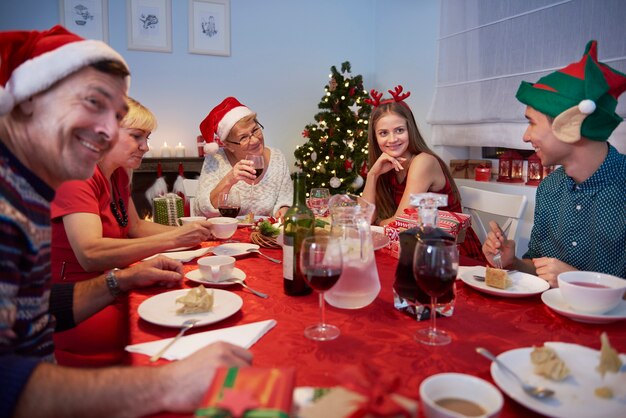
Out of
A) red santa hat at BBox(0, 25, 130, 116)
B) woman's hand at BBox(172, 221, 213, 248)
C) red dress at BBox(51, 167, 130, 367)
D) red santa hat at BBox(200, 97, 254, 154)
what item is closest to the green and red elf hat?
woman's hand at BBox(172, 221, 213, 248)

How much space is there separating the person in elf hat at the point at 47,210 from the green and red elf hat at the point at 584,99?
1433 mm

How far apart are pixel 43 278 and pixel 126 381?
39cm

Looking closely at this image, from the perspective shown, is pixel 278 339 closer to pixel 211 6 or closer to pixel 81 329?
pixel 81 329

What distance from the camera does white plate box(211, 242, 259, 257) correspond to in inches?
69.2

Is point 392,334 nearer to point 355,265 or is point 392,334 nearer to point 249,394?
point 355,265

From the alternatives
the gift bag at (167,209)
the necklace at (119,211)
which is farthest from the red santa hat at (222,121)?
the necklace at (119,211)

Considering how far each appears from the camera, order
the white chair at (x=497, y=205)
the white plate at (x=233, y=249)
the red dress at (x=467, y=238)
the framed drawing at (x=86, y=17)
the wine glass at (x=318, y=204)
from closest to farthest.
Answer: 1. the white plate at (x=233, y=249)
2. the wine glass at (x=318, y=204)
3. the white chair at (x=497, y=205)
4. the red dress at (x=467, y=238)
5. the framed drawing at (x=86, y=17)

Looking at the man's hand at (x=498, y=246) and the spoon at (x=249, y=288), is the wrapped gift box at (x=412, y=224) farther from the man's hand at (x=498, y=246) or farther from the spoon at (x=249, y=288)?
the spoon at (x=249, y=288)

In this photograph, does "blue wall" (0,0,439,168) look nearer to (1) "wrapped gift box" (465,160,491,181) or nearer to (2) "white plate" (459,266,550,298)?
(1) "wrapped gift box" (465,160,491,181)

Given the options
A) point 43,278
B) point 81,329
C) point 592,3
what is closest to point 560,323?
point 43,278

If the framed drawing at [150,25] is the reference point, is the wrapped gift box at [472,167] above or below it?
below

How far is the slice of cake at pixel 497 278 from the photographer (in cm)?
130

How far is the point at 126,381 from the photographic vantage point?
777 mm

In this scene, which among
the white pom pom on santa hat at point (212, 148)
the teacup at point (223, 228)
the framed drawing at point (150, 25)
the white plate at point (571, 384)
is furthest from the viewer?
the framed drawing at point (150, 25)
